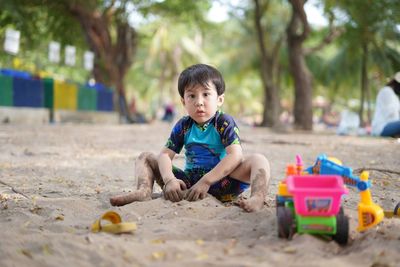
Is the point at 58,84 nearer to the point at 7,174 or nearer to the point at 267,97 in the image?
the point at 267,97

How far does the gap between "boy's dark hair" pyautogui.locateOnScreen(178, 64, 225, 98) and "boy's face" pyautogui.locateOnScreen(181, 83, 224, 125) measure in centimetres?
3

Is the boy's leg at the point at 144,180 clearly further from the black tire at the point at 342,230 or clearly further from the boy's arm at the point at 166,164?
the black tire at the point at 342,230

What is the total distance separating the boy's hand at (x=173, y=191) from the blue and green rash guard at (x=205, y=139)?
0.89ft

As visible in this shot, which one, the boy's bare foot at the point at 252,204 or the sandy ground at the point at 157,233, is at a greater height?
the boy's bare foot at the point at 252,204

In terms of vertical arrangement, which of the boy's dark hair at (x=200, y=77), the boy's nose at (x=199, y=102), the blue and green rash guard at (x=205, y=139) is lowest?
the blue and green rash guard at (x=205, y=139)

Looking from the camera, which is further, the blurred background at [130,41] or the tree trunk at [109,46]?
the tree trunk at [109,46]

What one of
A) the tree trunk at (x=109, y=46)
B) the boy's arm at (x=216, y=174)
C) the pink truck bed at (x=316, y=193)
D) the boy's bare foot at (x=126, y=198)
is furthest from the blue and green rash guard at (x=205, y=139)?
the tree trunk at (x=109, y=46)

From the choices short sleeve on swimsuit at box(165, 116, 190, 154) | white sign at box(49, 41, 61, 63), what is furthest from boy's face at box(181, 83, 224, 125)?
white sign at box(49, 41, 61, 63)

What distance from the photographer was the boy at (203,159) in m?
2.88

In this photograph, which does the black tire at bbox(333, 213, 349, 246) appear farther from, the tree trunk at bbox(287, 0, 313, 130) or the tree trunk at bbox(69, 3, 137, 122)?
the tree trunk at bbox(69, 3, 137, 122)

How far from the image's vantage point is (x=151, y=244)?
75.3 inches

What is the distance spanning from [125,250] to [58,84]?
48.5ft

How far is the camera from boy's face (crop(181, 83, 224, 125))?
294 centimetres

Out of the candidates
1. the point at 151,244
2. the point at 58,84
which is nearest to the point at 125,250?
the point at 151,244
